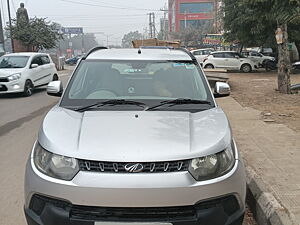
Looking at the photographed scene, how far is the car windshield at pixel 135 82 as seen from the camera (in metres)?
3.84

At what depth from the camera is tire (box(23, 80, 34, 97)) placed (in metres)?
13.4

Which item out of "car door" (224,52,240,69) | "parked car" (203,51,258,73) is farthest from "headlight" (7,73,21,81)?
"car door" (224,52,240,69)

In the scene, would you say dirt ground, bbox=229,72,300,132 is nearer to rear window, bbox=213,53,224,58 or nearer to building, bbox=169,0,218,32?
rear window, bbox=213,53,224,58

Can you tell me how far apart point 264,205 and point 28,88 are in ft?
38.5

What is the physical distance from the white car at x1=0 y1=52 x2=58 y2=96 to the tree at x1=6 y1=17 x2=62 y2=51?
17485 mm

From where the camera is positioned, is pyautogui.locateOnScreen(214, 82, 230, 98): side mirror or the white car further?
the white car

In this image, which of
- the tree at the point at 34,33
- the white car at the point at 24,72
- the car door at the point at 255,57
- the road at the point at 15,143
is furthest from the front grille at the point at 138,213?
the tree at the point at 34,33

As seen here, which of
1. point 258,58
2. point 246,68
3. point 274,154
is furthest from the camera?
point 258,58

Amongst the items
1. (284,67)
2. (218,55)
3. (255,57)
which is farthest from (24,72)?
(255,57)

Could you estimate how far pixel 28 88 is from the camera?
13.6 m

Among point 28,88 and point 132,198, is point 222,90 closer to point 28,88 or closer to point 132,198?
point 132,198

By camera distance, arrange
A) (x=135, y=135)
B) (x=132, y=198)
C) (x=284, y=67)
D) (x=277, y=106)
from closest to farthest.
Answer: (x=132, y=198), (x=135, y=135), (x=277, y=106), (x=284, y=67)

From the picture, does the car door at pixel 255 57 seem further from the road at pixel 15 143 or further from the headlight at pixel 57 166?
the headlight at pixel 57 166

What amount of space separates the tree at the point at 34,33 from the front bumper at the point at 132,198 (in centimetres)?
3172
